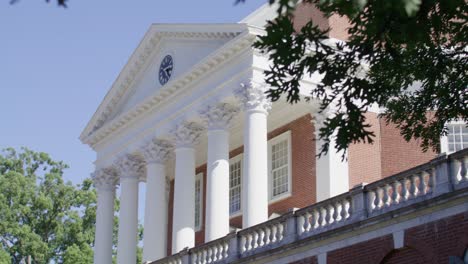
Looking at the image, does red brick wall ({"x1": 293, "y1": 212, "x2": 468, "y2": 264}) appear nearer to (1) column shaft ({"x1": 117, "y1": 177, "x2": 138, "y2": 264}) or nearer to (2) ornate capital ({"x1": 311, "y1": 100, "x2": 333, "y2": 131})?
(2) ornate capital ({"x1": 311, "y1": 100, "x2": 333, "y2": 131})

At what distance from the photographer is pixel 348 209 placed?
25609 mm

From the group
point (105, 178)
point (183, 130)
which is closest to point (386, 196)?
point (183, 130)

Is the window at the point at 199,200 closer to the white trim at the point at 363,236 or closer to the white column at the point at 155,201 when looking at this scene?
the white column at the point at 155,201

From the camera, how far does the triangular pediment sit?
3669cm

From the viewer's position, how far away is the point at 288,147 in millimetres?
38406

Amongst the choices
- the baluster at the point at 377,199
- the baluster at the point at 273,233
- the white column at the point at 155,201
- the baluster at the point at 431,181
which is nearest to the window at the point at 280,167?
the white column at the point at 155,201

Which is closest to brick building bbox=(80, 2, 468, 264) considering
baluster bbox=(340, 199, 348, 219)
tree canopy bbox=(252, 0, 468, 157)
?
baluster bbox=(340, 199, 348, 219)

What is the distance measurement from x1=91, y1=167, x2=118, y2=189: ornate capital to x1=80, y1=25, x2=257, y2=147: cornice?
56.4 inches

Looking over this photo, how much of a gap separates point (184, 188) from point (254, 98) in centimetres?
500

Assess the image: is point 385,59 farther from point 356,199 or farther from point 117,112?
point 117,112

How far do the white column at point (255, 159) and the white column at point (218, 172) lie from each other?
118 cm

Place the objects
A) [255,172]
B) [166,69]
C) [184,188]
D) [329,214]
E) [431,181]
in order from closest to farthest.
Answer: [431,181] < [329,214] < [255,172] < [184,188] < [166,69]

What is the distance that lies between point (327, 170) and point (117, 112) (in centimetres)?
1257

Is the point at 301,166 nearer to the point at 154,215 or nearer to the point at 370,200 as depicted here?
the point at 154,215
